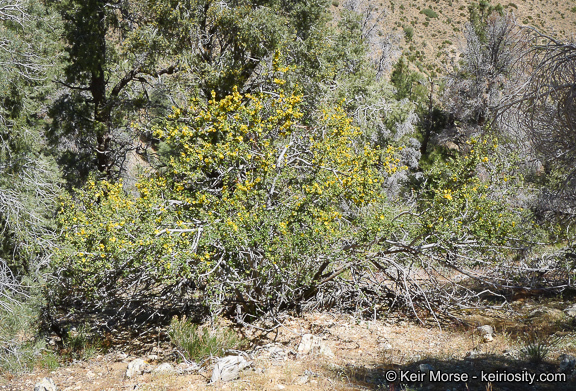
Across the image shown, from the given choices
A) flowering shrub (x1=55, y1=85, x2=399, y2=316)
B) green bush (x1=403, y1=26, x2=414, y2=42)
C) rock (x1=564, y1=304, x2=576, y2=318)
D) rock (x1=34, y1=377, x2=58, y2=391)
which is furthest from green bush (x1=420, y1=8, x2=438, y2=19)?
rock (x1=34, y1=377, x2=58, y2=391)

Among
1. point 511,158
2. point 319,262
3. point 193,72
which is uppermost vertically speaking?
point 193,72

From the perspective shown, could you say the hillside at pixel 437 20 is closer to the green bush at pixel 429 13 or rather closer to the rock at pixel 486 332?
the green bush at pixel 429 13

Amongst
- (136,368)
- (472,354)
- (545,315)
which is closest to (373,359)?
(472,354)

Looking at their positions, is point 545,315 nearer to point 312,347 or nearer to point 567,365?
point 567,365

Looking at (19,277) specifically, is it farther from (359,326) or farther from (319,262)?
Result: (359,326)

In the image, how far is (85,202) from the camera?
835 cm

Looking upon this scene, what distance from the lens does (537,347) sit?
17.0ft

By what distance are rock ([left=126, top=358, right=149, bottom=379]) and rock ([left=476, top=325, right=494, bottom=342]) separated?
15.9ft

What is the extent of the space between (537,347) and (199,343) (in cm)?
430

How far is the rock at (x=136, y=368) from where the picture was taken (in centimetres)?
589

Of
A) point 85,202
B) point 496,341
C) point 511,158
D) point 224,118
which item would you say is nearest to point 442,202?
point 511,158

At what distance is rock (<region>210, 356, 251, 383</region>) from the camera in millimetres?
5239

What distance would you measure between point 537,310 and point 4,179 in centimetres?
975

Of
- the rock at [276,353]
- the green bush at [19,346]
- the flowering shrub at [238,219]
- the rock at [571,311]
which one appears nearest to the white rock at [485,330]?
the rock at [571,311]
